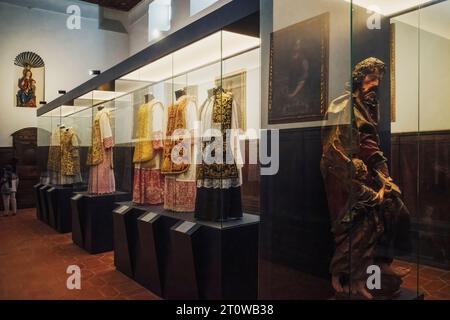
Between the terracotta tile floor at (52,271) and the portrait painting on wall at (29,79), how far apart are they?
4.80m

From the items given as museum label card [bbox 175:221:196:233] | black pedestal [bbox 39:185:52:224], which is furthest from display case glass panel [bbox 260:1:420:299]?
black pedestal [bbox 39:185:52:224]

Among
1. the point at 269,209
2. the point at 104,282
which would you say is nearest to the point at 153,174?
the point at 104,282

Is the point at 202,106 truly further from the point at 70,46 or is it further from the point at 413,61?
the point at 70,46

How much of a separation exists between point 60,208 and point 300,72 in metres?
5.86

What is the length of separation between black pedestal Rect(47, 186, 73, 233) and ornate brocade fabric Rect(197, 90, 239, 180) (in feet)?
15.0

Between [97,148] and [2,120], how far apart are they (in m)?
5.95

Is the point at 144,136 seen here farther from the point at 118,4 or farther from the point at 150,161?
the point at 118,4

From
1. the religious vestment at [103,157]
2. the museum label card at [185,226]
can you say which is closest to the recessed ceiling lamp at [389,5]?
the museum label card at [185,226]

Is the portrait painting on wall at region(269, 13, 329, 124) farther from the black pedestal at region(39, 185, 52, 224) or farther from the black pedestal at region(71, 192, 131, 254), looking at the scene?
the black pedestal at region(39, 185, 52, 224)

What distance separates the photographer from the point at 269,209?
220cm

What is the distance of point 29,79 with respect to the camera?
983 cm

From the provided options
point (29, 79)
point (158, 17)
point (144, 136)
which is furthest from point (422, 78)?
point (29, 79)

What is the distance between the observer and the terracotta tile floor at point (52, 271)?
3.42 metres
